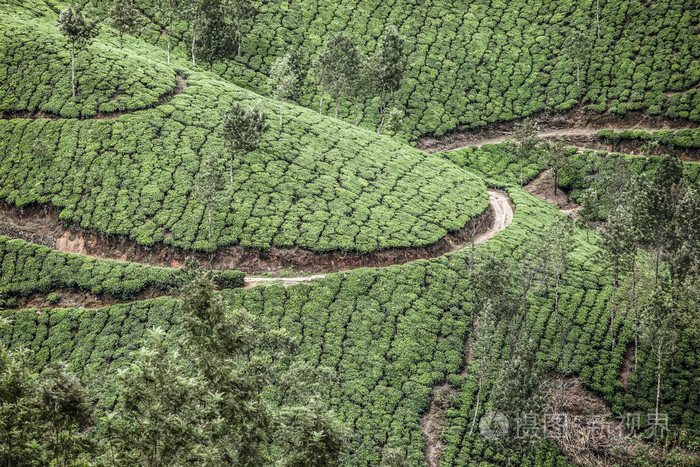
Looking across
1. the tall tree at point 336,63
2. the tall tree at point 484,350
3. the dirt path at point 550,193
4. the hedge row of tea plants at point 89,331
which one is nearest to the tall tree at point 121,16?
the tall tree at point 336,63

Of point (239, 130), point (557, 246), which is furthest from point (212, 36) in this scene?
point (557, 246)

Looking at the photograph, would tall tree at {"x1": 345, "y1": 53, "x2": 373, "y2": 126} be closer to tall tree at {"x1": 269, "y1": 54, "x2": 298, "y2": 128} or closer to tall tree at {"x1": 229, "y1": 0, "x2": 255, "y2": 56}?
tall tree at {"x1": 269, "y1": 54, "x2": 298, "y2": 128}

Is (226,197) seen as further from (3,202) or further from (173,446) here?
(173,446)

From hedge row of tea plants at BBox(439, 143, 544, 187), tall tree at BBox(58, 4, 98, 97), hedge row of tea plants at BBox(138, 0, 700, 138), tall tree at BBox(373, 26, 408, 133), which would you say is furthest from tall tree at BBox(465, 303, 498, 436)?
tall tree at BBox(58, 4, 98, 97)

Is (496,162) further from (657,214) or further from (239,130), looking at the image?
(239,130)

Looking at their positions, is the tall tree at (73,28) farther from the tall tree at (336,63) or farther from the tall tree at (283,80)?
the tall tree at (336,63)

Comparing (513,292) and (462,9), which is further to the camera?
(462,9)

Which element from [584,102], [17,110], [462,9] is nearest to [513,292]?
[584,102]
